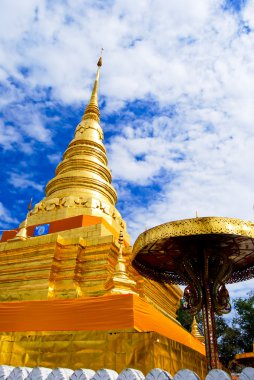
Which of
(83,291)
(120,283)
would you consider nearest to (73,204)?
(83,291)

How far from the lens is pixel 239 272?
22.8 ft

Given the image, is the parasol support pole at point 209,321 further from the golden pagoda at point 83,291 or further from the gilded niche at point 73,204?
the gilded niche at point 73,204

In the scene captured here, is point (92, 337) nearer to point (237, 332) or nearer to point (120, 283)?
point (120, 283)

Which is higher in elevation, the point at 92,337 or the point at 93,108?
the point at 93,108

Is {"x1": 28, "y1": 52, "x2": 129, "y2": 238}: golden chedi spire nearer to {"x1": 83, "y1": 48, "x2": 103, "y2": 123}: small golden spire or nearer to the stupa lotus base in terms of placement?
{"x1": 83, "y1": 48, "x2": 103, "y2": 123}: small golden spire

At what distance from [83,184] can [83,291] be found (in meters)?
5.82

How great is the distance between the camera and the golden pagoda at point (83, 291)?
5688mm

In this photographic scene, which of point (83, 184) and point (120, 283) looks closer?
point (120, 283)

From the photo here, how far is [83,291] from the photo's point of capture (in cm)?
930

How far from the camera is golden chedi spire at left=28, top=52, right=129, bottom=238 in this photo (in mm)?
12578

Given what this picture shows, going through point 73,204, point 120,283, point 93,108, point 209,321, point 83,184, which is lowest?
point 209,321

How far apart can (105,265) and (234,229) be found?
549 centimetres

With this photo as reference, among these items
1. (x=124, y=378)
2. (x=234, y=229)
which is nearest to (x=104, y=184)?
(x=234, y=229)

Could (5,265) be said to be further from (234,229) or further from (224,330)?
(224,330)
